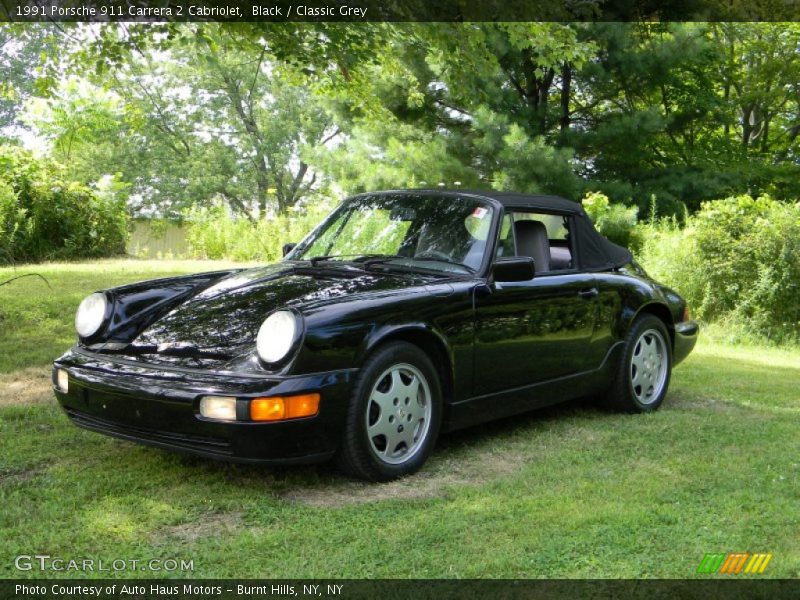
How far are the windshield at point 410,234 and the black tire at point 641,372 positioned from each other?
1583 millimetres

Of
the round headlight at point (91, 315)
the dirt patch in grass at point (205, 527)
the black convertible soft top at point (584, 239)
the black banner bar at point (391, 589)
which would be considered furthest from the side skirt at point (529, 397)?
the round headlight at point (91, 315)

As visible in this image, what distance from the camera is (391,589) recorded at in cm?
305

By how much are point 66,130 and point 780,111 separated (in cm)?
2487

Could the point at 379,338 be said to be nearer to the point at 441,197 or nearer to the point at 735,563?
the point at 441,197

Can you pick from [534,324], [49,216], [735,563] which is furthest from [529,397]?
[49,216]

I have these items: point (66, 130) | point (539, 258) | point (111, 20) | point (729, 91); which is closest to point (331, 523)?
point (539, 258)

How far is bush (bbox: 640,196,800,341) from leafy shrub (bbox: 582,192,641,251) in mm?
2170

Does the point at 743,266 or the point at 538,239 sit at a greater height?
the point at 538,239

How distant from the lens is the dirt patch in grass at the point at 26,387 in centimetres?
596

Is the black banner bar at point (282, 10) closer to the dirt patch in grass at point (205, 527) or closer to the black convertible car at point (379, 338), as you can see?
the black convertible car at point (379, 338)

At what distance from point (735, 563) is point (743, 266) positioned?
8065 millimetres

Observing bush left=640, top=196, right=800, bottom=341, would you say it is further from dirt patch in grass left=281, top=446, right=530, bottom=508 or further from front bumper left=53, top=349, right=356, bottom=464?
front bumper left=53, top=349, right=356, bottom=464

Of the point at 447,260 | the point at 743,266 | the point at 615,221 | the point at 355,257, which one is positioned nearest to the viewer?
the point at 447,260

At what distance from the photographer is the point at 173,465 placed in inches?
174
